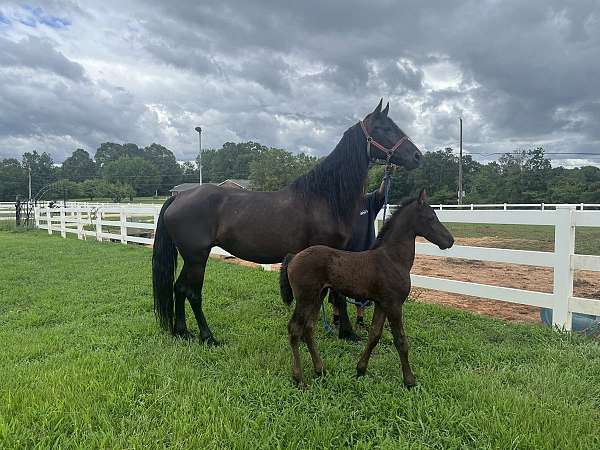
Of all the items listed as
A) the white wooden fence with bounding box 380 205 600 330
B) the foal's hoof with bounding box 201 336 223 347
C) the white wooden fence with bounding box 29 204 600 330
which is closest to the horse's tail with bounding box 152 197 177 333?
the foal's hoof with bounding box 201 336 223 347

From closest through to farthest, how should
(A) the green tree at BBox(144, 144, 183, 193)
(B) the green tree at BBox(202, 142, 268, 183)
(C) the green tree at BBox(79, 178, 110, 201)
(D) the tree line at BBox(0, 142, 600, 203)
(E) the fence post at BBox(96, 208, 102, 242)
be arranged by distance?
(E) the fence post at BBox(96, 208, 102, 242), (D) the tree line at BBox(0, 142, 600, 203), (C) the green tree at BBox(79, 178, 110, 201), (A) the green tree at BBox(144, 144, 183, 193), (B) the green tree at BBox(202, 142, 268, 183)

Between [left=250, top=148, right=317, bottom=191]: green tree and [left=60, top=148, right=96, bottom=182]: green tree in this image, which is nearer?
[left=250, top=148, right=317, bottom=191]: green tree

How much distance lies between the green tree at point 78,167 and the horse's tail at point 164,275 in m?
91.2

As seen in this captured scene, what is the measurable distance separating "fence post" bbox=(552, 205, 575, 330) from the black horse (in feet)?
6.00

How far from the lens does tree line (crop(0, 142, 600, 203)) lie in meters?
38.1

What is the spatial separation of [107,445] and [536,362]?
323 cm

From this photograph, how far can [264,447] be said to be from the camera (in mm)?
2139

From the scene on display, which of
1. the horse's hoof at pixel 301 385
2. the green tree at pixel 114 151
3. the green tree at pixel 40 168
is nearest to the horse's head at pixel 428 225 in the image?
the horse's hoof at pixel 301 385

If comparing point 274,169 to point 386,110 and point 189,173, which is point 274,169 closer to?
point 189,173

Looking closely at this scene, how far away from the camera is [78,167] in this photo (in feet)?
292

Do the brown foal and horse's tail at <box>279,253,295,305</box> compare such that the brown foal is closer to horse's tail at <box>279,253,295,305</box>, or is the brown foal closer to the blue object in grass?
horse's tail at <box>279,253,295,305</box>

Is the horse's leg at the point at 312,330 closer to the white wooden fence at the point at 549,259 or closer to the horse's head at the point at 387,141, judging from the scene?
the horse's head at the point at 387,141

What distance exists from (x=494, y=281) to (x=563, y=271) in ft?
9.30

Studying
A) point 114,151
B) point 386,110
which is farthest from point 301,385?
point 114,151
